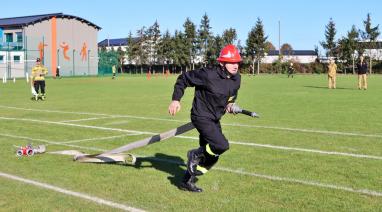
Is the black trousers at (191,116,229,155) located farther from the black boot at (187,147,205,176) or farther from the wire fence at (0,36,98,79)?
the wire fence at (0,36,98,79)

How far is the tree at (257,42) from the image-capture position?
300ft

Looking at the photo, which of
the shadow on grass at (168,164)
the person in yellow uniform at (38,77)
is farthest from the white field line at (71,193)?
the person in yellow uniform at (38,77)

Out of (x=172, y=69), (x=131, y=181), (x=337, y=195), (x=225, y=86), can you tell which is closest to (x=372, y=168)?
(x=337, y=195)

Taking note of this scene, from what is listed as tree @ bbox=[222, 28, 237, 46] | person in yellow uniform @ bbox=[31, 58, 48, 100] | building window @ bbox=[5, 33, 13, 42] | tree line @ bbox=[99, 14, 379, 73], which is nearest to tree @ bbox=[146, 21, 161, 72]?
tree line @ bbox=[99, 14, 379, 73]

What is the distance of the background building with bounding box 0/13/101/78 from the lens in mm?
66250

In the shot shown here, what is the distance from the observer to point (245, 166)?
313 inches

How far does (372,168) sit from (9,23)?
248 ft

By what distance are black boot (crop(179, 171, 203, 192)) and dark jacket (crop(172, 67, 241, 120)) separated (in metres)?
0.86

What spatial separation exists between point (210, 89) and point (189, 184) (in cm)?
130

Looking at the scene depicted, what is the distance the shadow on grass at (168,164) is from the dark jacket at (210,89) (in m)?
1.23

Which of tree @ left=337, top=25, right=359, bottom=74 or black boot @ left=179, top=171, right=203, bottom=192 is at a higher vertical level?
tree @ left=337, top=25, right=359, bottom=74

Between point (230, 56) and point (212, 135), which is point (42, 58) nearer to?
point (212, 135)

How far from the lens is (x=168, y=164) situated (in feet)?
27.1

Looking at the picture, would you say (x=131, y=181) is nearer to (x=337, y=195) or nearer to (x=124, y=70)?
(x=337, y=195)
